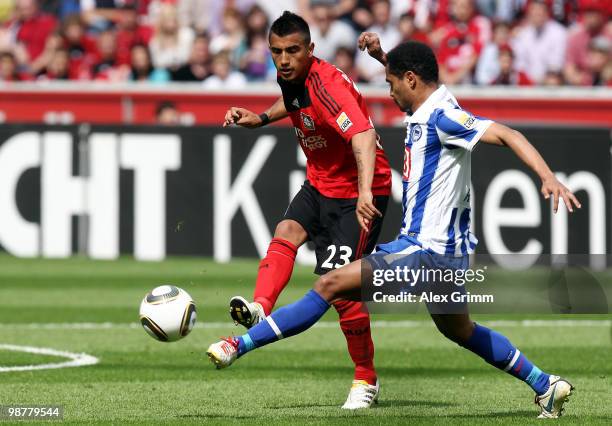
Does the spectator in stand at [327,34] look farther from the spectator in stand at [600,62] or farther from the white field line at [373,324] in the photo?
the white field line at [373,324]

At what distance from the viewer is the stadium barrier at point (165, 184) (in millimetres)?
16297

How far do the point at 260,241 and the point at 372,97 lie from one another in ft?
10.3

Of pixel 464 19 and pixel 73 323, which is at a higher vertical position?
pixel 464 19

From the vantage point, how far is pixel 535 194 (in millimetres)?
15992

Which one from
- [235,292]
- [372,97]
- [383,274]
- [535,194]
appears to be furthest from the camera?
[372,97]

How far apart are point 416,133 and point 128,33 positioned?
14.2m

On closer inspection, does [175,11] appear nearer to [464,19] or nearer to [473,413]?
[464,19]

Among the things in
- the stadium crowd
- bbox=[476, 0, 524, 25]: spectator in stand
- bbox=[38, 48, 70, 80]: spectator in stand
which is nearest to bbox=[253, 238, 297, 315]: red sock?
the stadium crowd

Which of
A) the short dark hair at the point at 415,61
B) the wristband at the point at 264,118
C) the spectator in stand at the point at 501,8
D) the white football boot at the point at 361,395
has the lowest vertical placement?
the white football boot at the point at 361,395

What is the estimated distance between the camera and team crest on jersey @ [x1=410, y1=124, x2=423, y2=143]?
24.1 feet

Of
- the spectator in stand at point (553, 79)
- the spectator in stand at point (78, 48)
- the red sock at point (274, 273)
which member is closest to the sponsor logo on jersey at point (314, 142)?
the red sock at point (274, 273)

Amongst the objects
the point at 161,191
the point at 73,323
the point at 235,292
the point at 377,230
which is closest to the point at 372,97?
the point at 161,191

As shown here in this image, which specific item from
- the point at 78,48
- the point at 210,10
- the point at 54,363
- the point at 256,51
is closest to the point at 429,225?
the point at 54,363

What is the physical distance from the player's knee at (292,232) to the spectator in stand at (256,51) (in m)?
12.0
